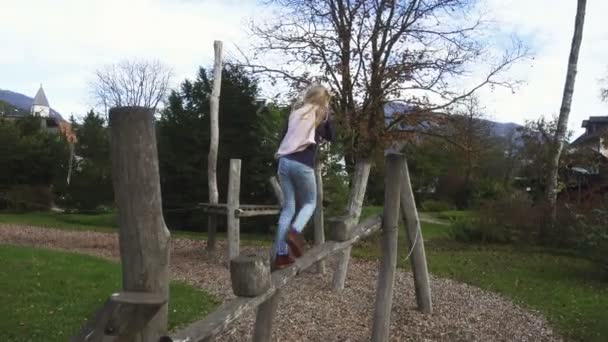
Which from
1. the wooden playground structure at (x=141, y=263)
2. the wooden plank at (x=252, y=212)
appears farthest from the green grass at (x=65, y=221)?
the wooden playground structure at (x=141, y=263)

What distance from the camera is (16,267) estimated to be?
1011 cm

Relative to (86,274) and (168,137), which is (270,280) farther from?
(168,137)

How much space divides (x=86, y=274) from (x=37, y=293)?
1.63 meters

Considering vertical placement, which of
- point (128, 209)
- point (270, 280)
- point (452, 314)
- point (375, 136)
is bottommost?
point (452, 314)

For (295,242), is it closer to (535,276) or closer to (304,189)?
(304,189)

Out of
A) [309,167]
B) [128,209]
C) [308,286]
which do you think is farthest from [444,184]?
[128,209]

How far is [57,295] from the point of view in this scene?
8.00m

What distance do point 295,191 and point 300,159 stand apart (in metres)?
0.30

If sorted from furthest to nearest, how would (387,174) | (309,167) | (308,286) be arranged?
1. (308,286)
2. (387,174)
3. (309,167)

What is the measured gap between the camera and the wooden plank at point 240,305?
291 cm

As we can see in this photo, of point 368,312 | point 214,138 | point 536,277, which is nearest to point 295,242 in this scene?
point 368,312

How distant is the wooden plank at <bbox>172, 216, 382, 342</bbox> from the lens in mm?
2910

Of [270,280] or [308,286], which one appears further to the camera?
[308,286]

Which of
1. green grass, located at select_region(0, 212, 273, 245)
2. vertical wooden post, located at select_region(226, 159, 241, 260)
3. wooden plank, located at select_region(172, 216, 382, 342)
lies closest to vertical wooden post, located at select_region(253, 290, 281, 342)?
wooden plank, located at select_region(172, 216, 382, 342)
